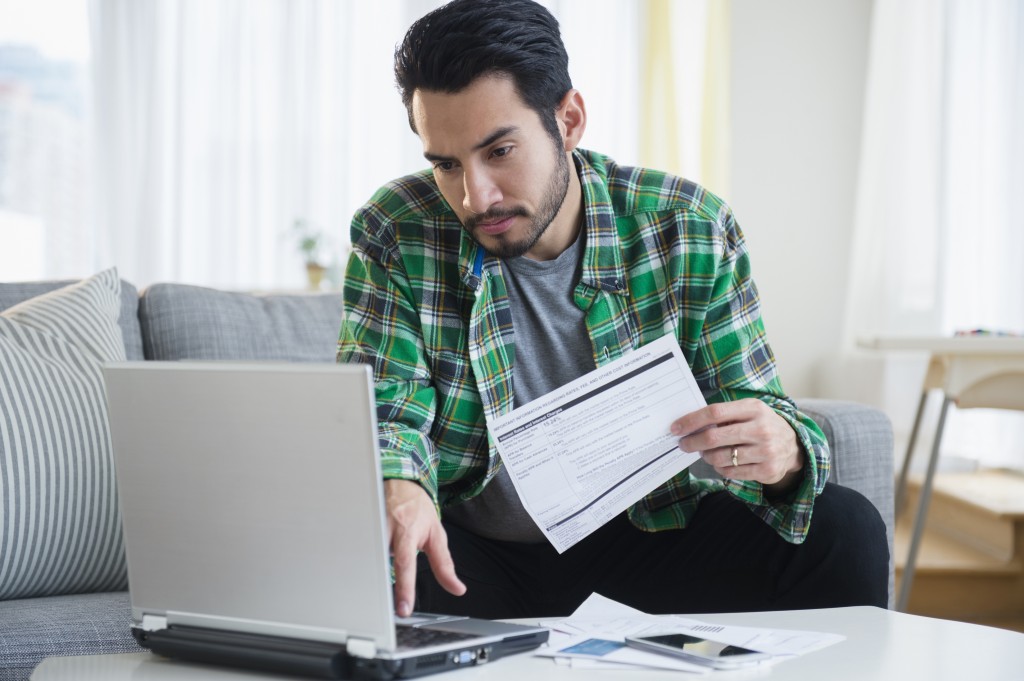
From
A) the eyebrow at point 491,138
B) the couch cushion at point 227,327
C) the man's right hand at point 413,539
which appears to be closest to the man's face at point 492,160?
the eyebrow at point 491,138

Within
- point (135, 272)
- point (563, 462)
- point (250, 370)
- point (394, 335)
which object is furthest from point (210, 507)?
point (135, 272)

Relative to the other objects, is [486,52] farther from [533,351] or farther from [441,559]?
[441,559]

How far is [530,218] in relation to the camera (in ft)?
4.43

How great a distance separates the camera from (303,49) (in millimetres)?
3439

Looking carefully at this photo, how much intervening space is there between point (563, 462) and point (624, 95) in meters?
2.63

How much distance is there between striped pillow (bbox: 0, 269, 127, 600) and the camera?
4.37ft

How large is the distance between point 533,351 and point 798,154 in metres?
2.44

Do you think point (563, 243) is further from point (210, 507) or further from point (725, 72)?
point (725, 72)

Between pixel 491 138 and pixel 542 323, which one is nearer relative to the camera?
pixel 491 138

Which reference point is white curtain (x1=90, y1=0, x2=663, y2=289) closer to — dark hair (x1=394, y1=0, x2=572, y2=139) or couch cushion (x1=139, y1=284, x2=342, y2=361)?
couch cushion (x1=139, y1=284, x2=342, y2=361)

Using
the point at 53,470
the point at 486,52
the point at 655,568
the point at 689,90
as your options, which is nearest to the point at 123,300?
the point at 53,470

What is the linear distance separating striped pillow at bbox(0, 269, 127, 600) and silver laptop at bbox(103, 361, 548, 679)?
527mm

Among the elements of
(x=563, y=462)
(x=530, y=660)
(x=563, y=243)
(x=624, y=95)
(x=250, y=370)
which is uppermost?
(x=624, y=95)

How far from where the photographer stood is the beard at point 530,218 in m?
1.33
